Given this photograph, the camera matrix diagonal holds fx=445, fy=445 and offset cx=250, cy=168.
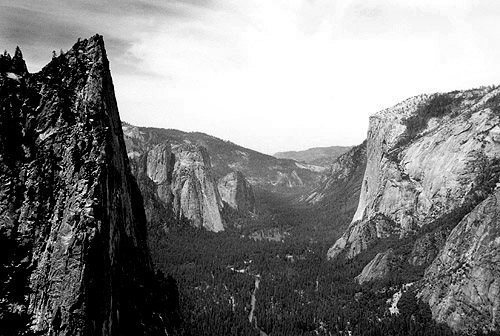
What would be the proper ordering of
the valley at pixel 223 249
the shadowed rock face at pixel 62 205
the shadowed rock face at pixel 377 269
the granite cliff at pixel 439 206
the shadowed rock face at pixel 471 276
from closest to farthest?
the shadowed rock face at pixel 62 205, the valley at pixel 223 249, the shadowed rock face at pixel 471 276, the granite cliff at pixel 439 206, the shadowed rock face at pixel 377 269

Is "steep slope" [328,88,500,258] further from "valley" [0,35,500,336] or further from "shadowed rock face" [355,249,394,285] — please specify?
"shadowed rock face" [355,249,394,285]

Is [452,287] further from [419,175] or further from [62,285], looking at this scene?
[62,285]

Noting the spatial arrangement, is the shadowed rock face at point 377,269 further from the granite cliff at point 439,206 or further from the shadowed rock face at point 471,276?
the shadowed rock face at point 471,276

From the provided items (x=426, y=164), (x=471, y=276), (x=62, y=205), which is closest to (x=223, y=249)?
(x=426, y=164)

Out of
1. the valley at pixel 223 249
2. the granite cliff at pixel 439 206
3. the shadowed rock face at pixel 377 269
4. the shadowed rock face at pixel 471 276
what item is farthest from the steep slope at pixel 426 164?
the shadowed rock face at pixel 471 276

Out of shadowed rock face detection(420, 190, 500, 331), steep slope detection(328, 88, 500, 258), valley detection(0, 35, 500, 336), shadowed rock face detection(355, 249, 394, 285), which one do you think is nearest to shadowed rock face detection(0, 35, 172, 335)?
valley detection(0, 35, 500, 336)
